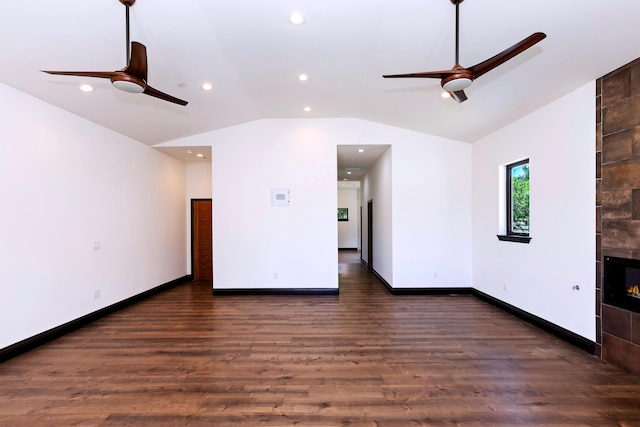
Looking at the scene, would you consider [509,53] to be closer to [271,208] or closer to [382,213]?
[271,208]

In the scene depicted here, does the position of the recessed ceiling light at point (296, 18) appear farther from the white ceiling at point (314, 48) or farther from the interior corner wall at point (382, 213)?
the interior corner wall at point (382, 213)

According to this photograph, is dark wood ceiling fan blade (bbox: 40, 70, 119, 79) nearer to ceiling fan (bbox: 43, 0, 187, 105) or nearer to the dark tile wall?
ceiling fan (bbox: 43, 0, 187, 105)

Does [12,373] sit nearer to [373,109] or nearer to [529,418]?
[529,418]

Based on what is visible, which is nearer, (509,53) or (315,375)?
(509,53)

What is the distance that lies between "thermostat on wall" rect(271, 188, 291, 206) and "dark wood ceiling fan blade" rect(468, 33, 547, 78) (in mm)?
3682

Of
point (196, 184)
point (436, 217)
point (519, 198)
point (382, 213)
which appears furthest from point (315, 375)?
point (196, 184)

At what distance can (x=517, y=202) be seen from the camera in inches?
170

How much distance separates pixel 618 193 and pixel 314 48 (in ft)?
10.5

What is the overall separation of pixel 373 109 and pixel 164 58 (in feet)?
9.83

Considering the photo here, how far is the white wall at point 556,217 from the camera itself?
9.71 feet

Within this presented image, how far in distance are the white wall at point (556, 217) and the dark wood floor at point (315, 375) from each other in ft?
1.33

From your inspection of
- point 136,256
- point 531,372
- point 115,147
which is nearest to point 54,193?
point 115,147

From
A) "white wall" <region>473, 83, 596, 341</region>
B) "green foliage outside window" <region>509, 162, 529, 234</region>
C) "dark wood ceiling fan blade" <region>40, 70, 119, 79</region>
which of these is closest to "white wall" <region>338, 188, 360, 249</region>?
"white wall" <region>473, 83, 596, 341</region>

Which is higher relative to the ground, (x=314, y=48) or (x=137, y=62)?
(x=314, y=48)
